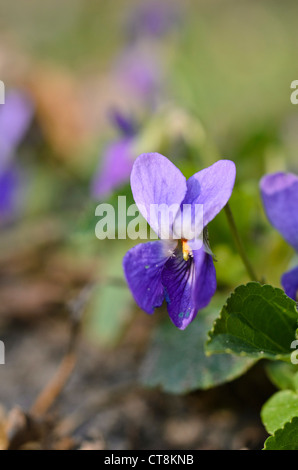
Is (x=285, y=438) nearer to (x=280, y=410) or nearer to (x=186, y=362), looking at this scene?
(x=280, y=410)

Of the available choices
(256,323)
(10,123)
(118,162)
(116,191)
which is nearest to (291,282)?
(256,323)

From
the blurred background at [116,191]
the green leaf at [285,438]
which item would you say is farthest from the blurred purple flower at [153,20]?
the green leaf at [285,438]

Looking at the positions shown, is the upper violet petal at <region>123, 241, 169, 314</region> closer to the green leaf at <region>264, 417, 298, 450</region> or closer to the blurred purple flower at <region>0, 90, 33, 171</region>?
the green leaf at <region>264, 417, 298, 450</region>

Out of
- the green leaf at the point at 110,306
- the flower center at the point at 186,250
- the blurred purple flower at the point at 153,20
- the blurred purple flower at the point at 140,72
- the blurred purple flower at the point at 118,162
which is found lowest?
the flower center at the point at 186,250

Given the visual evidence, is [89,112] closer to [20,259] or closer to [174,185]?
[20,259]

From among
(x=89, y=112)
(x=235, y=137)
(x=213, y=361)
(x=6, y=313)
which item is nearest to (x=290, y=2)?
(x=89, y=112)

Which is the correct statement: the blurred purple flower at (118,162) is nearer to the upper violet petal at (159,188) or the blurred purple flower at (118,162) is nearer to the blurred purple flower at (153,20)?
the upper violet petal at (159,188)
